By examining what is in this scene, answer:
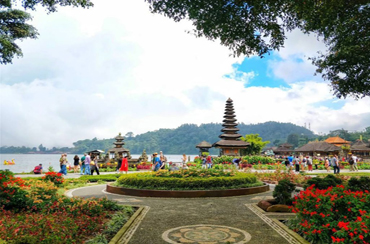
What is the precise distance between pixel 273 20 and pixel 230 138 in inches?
1608

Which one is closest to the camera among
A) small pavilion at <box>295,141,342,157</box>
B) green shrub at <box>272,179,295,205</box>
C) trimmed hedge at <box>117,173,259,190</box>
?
green shrub at <box>272,179,295,205</box>

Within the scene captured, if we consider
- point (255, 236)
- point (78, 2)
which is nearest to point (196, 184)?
point (255, 236)

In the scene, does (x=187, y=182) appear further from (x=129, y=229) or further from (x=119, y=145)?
→ (x=119, y=145)

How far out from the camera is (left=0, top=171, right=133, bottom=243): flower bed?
4980 mm

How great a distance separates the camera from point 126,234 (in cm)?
609

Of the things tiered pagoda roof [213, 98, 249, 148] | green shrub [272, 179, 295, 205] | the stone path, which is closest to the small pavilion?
tiered pagoda roof [213, 98, 249, 148]

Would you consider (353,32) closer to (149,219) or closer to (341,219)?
(341,219)

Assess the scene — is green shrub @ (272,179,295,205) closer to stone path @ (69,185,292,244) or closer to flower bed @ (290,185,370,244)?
stone path @ (69,185,292,244)

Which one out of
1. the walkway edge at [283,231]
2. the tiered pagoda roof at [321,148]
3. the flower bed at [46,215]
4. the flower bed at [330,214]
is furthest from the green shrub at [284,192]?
the tiered pagoda roof at [321,148]

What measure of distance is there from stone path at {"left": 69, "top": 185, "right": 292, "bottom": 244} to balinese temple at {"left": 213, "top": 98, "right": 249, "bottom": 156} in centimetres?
3861

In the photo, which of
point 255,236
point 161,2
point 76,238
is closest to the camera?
point 76,238

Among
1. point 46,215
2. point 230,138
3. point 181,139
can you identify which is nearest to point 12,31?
point 46,215

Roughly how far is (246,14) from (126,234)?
27.5 feet

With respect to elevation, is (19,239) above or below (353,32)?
below
